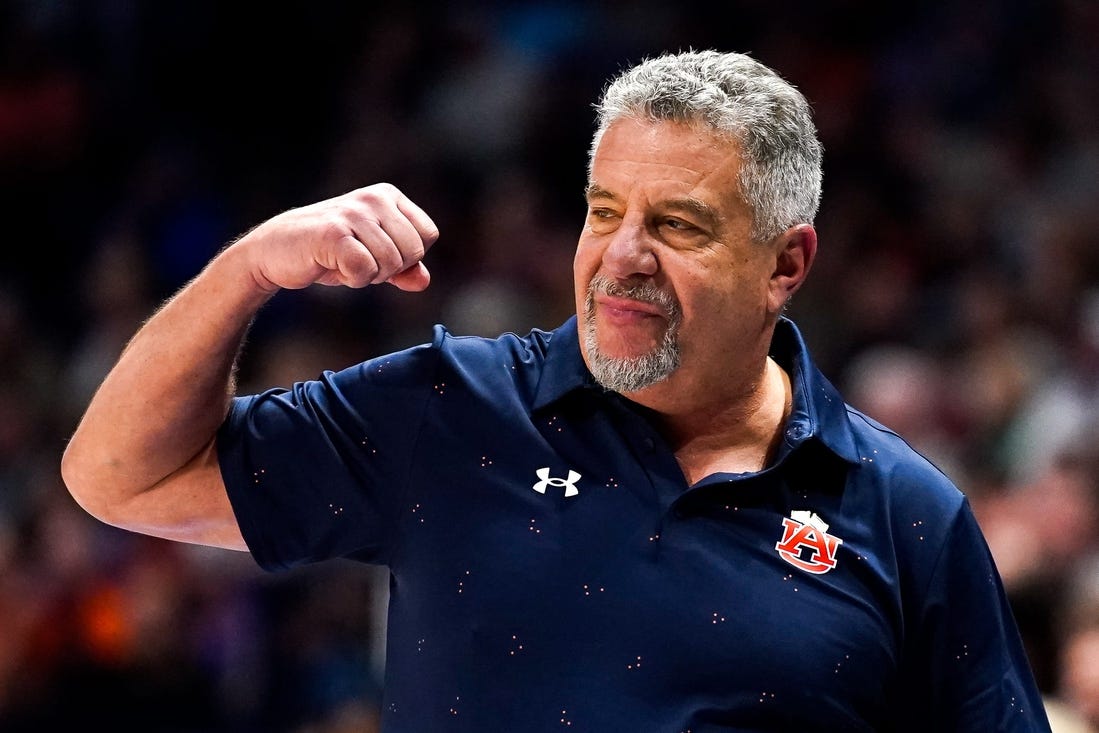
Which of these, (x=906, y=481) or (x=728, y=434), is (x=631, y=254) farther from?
(x=906, y=481)

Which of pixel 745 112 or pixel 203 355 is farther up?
pixel 745 112

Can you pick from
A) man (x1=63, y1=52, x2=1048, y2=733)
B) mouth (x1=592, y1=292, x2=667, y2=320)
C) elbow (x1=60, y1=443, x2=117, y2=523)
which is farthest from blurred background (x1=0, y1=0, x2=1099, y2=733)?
elbow (x1=60, y1=443, x2=117, y2=523)

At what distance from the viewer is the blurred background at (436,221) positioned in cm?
566

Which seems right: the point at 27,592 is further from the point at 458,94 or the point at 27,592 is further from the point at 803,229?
the point at 803,229

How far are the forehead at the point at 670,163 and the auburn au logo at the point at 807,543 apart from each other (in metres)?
0.52

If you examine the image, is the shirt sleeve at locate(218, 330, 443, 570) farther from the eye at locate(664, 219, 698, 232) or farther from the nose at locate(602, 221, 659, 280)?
the eye at locate(664, 219, 698, 232)

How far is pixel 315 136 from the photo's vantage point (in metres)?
7.88

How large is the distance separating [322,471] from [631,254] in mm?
591

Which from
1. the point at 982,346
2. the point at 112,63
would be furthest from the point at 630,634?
the point at 112,63

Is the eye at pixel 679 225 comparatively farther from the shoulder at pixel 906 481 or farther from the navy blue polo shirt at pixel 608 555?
the shoulder at pixel 906 481

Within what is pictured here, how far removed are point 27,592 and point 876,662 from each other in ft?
14.9

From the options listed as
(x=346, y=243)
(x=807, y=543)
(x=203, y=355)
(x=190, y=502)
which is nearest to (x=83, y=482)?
(x=190, y=502)

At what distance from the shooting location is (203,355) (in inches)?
92.7

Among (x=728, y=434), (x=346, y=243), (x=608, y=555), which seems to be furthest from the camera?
(x=728, y=434)
